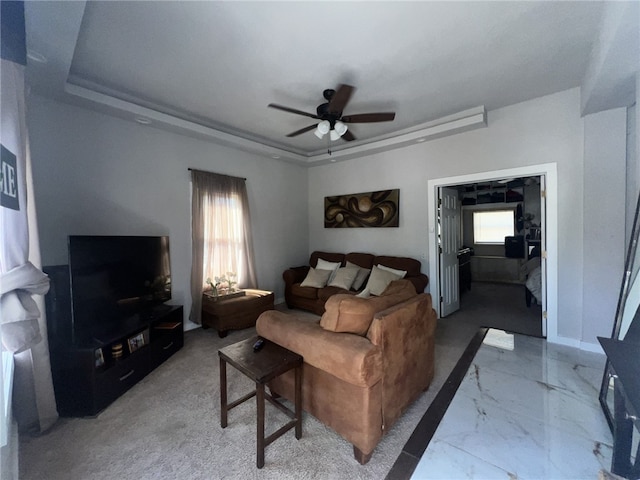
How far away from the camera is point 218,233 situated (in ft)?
13.0

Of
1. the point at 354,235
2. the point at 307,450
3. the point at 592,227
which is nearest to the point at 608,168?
the point at 592,227

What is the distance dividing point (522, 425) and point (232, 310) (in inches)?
121

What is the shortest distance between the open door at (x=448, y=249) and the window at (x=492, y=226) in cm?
346

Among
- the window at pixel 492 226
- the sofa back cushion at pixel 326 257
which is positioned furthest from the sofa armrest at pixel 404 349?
the window at pixel 492 226

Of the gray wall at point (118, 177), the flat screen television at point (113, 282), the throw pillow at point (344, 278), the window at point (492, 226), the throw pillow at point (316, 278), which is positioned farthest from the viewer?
the window at point (492, 226)

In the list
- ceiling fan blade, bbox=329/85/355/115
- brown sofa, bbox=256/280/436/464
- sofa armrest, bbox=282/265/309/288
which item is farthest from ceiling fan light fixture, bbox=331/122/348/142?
sofa armrest, bbox=282/265/309/288

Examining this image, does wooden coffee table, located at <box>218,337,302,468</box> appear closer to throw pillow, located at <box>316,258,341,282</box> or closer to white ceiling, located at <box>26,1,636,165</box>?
white ceiling, located at <box>26,1,636,165</box>

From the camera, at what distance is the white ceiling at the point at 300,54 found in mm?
1791

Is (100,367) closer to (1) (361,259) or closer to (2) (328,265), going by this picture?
(2) (328,265)

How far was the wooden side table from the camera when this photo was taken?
131 inches

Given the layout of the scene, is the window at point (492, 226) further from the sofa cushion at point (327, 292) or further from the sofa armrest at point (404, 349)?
the sofa armrest at point (404, 349)

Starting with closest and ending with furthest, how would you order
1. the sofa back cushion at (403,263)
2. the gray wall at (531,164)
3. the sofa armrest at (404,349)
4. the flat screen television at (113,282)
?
the sofa armrest at (404,349) → the flat screen television at (113,282) → the gray wall at (531,164) → the sofa back cushion at (403,263)

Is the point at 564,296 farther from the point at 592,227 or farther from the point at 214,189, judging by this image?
the point at 214,189

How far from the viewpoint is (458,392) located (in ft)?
7.05
